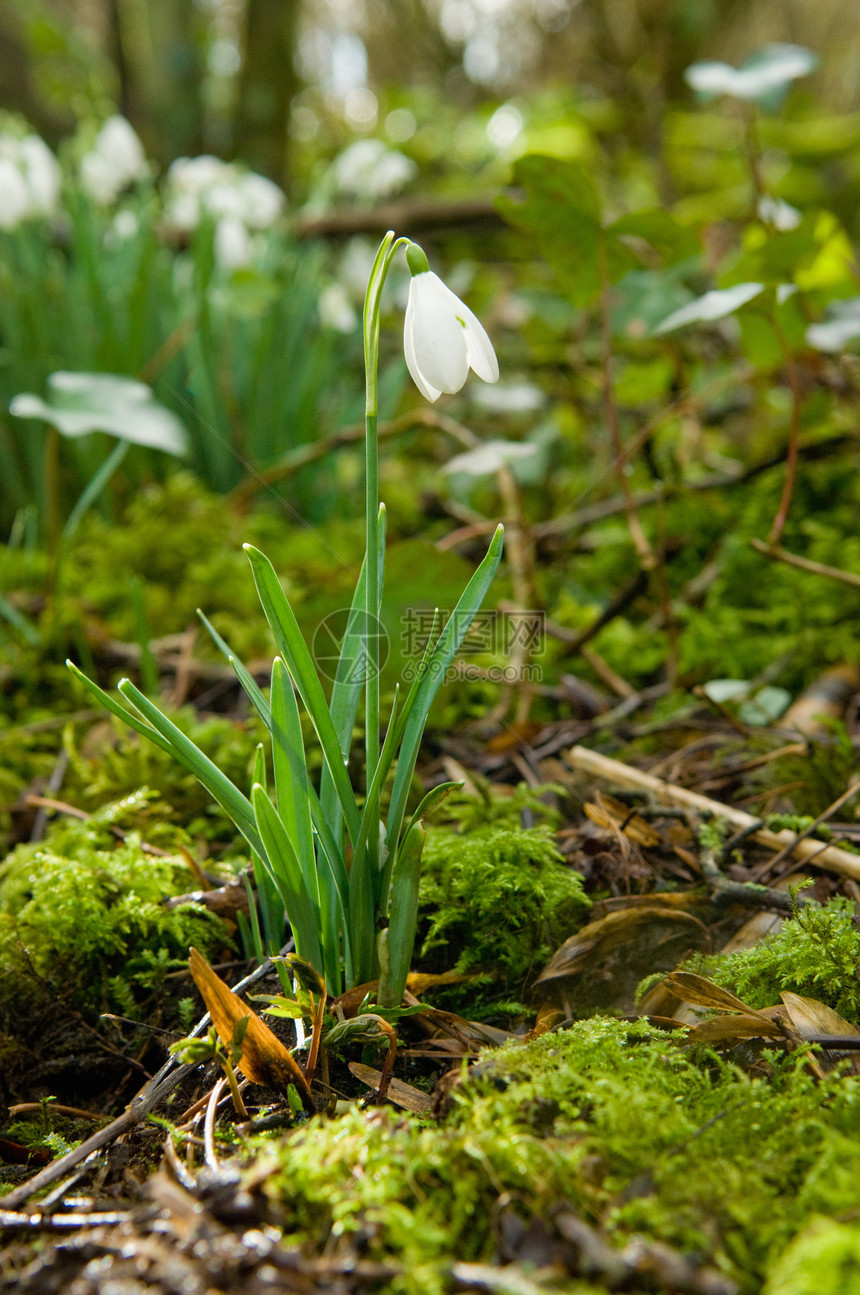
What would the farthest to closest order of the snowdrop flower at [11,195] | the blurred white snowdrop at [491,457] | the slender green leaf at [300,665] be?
1. the snowdrop flower at [11,195]
2. the blurred white snowdrop at [491,457]
3. the slender green leaf at [300,665]

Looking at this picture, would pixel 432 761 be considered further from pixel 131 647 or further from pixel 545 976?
pixel 131 647

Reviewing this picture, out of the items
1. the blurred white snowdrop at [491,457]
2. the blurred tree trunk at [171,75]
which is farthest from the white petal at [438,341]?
the blurred tree trunk at [171,75]

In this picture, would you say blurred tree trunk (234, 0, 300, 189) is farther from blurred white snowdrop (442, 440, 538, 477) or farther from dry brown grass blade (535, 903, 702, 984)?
dry brown grass blade (535, 903, 702, 984)

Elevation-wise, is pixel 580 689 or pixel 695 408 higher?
pixel 695 408

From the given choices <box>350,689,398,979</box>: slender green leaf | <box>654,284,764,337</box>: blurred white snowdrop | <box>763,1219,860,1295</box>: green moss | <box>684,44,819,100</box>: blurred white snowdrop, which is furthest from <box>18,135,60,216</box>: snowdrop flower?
<box>763,1219,860,1295</box>: green moss

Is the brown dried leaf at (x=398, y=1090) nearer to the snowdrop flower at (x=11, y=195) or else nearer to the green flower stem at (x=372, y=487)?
the green flower stem at (x=372, y=487)

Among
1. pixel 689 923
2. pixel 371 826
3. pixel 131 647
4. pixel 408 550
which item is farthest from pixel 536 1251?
pixel 131 647

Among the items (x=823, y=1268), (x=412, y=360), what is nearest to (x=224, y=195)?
(x=412, y=360)
